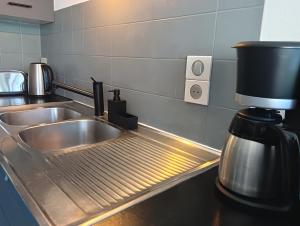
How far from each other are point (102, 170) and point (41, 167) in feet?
0.57

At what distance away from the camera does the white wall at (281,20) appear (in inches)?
22.9

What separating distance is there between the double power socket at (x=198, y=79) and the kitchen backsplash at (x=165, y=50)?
21mm

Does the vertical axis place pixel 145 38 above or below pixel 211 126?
above

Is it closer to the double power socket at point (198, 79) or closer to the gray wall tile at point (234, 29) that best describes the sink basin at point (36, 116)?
the double power socket at point (198, 79)

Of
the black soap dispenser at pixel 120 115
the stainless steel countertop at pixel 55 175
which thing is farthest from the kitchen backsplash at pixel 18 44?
the black soap dispenser at pixel 120 115

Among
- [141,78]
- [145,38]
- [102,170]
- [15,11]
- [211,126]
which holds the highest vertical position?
[15,11]

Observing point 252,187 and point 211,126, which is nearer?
point 252,187

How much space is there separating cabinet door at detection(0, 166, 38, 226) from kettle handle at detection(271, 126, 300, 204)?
50 cm

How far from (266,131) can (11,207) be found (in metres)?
0.63

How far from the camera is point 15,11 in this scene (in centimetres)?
149

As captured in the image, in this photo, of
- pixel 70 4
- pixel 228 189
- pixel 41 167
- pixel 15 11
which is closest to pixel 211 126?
pixel 228 189

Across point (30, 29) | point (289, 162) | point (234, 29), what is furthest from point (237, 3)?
point (30, 29)

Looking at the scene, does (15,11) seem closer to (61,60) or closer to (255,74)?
(61,60)

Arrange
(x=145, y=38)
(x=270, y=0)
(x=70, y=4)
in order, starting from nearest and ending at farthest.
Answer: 1. (x=270, y=0)
2. (x=145, y=38)
3. (x=70, y=4)
